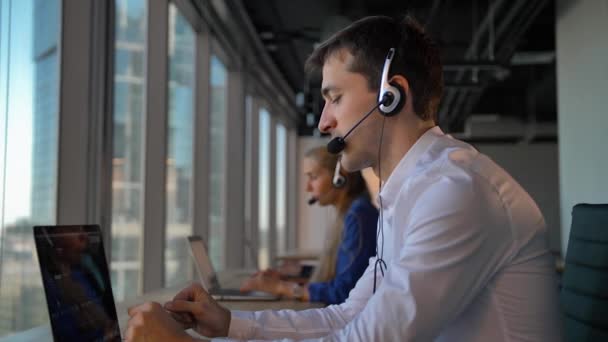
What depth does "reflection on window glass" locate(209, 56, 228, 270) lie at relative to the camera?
18.6ft

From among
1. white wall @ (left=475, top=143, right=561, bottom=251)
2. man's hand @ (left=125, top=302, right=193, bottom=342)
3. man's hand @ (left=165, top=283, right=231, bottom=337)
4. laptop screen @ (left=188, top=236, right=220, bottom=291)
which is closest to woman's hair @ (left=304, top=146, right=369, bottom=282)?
laptop screen @ (left=188, top=236, right=220, bottom=291)

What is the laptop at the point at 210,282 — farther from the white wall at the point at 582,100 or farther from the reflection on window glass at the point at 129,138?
the white wall at the point at 582,100

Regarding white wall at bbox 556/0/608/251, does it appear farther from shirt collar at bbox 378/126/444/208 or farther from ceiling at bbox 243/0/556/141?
shirt collar at bbox 378/126/444/208

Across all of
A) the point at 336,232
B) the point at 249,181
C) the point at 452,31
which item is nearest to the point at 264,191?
the point at 249,181

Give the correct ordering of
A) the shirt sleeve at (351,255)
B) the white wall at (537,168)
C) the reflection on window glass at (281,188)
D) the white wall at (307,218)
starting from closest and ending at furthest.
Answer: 1. the shirt sleeve at (351,255)
2. the reflection on window glass at (281,188)
3. the white wall at (307,218)
4. the white wall at (537,168)

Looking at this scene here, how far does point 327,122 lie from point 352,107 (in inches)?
3.0

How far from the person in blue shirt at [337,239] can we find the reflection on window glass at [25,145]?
0.84 m

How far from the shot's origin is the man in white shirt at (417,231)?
93 cm

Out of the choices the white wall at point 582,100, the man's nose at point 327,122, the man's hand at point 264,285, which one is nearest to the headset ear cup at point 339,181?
the man's hand at point 264,285

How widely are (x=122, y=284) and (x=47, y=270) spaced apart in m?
2.30

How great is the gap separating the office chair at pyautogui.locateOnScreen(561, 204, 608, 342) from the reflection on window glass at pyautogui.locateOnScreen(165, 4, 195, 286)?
10.0ft

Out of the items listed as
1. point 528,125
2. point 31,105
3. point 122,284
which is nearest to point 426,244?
point 31,105

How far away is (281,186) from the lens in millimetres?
9625

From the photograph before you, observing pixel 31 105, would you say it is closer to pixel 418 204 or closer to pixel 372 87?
pixel 372 87
